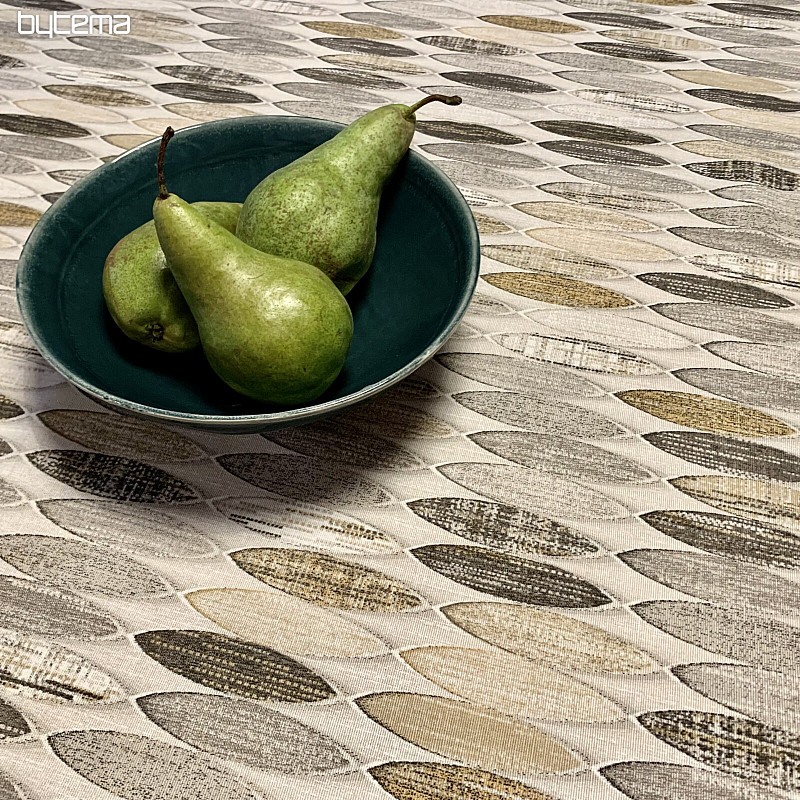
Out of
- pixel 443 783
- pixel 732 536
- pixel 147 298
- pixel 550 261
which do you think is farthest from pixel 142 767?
pixel 550 261

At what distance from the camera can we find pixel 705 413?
58 cm

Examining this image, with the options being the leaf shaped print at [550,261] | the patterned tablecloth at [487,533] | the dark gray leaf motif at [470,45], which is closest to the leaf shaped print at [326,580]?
the patterned tablecloth at [487,533]

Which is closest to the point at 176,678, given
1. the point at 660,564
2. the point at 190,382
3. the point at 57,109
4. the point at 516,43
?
the point at 190,382

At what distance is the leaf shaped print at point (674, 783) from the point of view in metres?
0.42

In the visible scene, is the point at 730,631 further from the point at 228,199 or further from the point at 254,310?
the point at 228,199

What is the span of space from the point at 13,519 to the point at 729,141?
2.36 feet

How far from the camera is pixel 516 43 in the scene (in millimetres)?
916

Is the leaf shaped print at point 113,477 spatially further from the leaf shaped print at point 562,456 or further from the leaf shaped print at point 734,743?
the leaf shaped print at point 734,743

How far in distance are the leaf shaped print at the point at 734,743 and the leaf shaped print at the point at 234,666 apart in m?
0.19

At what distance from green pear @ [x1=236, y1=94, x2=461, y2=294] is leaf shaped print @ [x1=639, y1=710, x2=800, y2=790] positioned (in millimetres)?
339

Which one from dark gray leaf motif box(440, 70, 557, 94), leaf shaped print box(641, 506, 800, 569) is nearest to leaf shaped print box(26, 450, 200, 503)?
leaf shaped print box(641, 506, 800, 569)

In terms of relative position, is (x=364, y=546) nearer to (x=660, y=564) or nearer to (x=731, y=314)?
(x=660, y=564)

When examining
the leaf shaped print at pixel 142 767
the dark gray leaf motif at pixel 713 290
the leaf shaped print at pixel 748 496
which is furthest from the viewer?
the dark gray leaf motif at pixel 713 290

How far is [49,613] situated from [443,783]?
25cm
